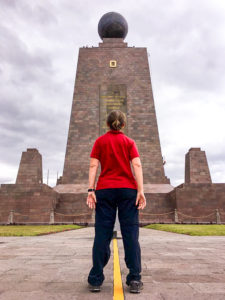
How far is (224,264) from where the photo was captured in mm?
4031

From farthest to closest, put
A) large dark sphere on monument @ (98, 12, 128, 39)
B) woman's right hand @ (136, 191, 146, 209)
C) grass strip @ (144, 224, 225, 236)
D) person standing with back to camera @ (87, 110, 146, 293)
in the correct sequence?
large dark sphere on monument @ (98, 12, 128, 39) < grass strip @ (144, 224, 225, 236) < woman's right hand @ (136, 191, 146, 209) < person standing with back to camera @ (87, 110, 146, 293)

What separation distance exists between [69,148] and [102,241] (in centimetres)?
2337

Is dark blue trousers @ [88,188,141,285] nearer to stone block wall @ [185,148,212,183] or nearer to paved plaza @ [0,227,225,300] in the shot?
paved plaza @ [0,227,225,300]

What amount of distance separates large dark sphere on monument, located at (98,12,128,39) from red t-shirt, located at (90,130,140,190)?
2923 cm

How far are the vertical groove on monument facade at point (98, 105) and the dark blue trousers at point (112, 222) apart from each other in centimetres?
2198

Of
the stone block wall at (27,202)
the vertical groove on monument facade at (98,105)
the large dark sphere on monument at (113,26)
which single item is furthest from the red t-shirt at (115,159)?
the large dark sphere on monument at (113,26)

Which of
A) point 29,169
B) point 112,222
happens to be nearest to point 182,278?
point 112,222

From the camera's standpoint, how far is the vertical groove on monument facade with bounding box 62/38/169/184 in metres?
25.3

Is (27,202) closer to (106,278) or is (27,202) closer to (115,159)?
(106,278)

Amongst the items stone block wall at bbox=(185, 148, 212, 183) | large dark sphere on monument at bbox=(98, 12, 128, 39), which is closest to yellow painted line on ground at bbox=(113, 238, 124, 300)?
stone block wall at bbox=(185, 148, 212, 183)

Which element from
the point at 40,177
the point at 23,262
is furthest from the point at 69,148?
the point at 23,262

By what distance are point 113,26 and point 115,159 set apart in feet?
96.8

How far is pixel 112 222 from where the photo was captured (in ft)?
9.69

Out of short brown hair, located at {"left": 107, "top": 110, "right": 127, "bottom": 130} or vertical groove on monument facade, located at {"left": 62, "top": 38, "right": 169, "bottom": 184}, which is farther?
vertical groove on monument facade, located at {"left": 62, "top": 38, "right": 169, "bottom": 184}
